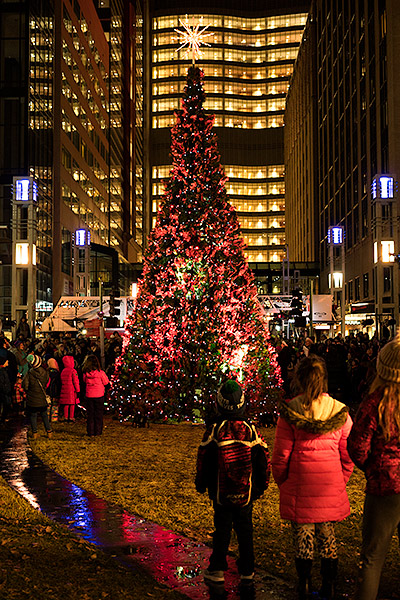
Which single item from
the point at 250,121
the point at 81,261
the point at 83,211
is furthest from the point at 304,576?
the point at 250,121

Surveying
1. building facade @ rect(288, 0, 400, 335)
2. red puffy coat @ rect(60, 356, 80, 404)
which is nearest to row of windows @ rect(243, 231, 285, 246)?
building facade @ rect(288, 0, 400, 335)

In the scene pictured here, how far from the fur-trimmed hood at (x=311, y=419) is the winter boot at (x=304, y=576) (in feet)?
3.03

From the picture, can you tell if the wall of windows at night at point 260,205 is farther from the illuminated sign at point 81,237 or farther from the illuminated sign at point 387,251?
the illuminated sign at point 387,251

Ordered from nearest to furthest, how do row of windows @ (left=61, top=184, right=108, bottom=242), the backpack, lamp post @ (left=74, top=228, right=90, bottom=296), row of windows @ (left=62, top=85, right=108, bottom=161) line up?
the backpack, lamp post @ (left=74, top=228, right=90, bottom=296), row of windows @ (left=62, top=85, right=108, bottom=161), row of windows @ (left=61, top=184, right=108, bottom=242)

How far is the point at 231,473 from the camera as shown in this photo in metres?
5.36

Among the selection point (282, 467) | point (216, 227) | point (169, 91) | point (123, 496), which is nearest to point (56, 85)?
point (216, 227)

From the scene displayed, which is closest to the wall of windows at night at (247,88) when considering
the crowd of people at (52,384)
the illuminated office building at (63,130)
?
the illuminated office building at (63,130)

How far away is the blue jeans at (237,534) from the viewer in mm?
5434

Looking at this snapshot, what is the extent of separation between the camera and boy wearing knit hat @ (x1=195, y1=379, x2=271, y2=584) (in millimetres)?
5367

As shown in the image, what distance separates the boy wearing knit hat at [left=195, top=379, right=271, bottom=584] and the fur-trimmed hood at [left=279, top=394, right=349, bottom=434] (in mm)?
516

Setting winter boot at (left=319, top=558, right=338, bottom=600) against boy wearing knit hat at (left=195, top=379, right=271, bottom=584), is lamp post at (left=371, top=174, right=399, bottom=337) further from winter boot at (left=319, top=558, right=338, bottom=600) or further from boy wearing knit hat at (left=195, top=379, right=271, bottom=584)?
winter boot at (left=319, top=558, right=338, bottom=600)

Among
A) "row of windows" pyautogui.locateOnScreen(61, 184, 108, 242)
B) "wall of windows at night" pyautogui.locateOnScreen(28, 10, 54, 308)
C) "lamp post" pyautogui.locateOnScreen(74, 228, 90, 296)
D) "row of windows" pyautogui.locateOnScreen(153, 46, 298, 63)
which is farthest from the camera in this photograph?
"row of windows" pyautogui.locateOnScreen(153, 46, 298, 63)

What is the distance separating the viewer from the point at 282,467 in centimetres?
496

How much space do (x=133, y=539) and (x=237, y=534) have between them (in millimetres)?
1768
